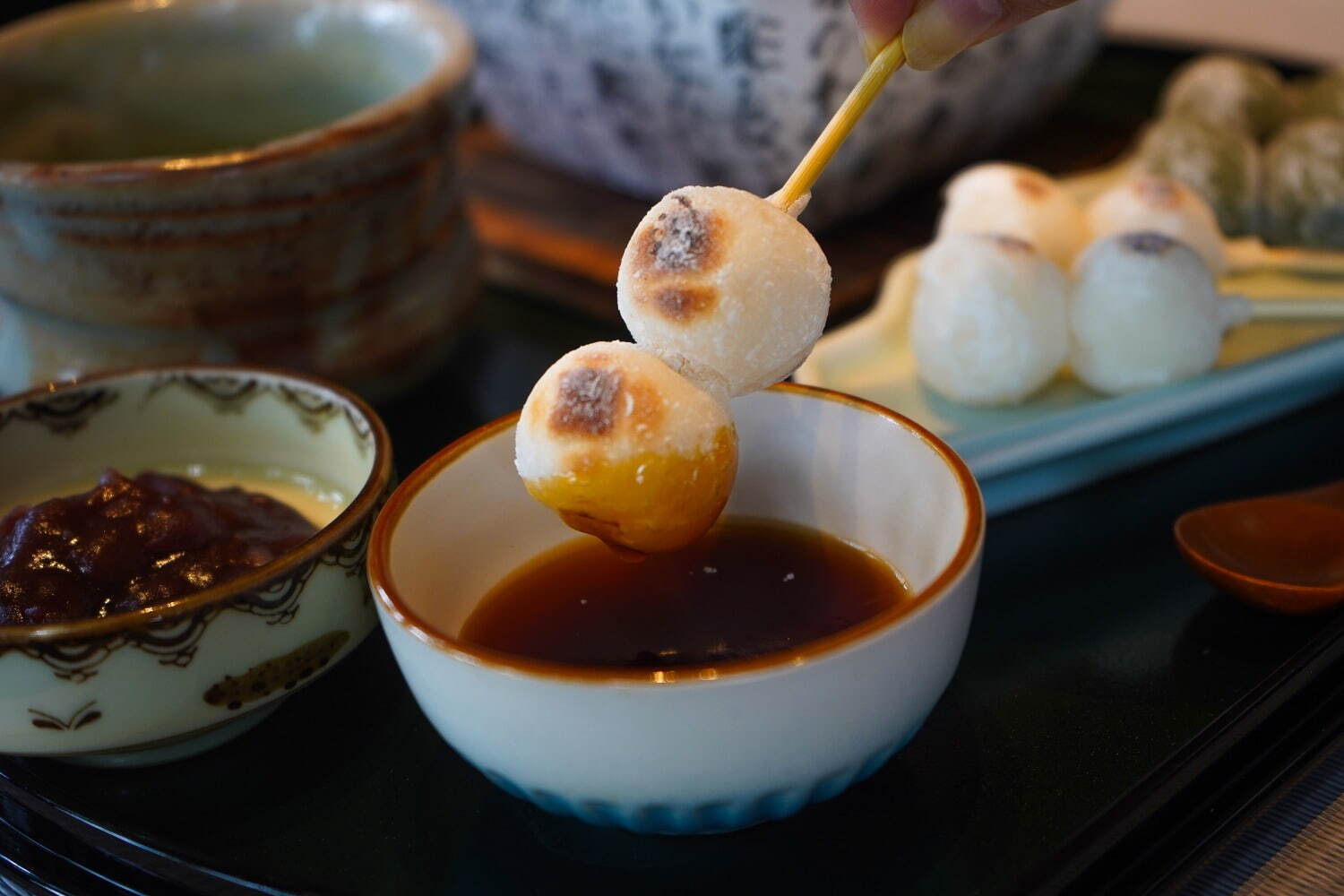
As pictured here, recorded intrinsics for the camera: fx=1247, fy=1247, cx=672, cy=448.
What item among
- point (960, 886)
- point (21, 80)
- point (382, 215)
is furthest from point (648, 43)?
point (960, 886)

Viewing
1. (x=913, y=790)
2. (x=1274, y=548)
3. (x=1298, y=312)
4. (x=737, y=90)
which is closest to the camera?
(x=913, y=790)

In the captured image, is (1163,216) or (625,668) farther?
(1163,216)

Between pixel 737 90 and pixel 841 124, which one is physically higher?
pixel 841 124

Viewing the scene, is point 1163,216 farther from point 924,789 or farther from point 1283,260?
point 924,789

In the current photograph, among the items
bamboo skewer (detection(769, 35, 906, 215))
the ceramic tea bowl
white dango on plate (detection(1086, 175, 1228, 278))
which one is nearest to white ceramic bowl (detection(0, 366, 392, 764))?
the ceramic tea bowl

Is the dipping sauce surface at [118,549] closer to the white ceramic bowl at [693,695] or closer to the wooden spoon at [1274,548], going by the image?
the white ceramic bowl at [693,695]

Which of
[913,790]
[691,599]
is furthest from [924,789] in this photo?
[691,599]
